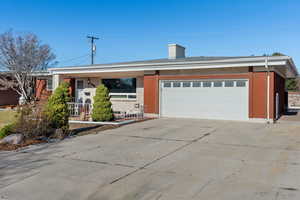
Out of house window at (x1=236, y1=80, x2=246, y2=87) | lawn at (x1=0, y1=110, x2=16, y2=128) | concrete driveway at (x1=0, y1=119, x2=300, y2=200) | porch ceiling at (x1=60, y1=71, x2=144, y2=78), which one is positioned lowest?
concrete driveway at (x1=0, y1=119, x2=300, y2=200)

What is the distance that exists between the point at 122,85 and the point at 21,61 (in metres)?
8.89

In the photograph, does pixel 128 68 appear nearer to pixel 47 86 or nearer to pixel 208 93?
pixel 208 93

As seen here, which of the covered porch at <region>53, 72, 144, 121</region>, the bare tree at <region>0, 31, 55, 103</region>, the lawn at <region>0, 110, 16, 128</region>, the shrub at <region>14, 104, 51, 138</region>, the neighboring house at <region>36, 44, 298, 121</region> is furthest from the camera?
the bare tree at <region>0, 31, 55, 103</region>

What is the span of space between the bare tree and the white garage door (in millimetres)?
12023

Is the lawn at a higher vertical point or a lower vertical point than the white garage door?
lower

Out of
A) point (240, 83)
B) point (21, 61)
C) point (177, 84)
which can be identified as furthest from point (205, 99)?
point (21, 61)

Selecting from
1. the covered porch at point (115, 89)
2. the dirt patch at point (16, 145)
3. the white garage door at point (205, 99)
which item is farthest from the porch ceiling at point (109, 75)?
the dirt patch at point (16, 145)

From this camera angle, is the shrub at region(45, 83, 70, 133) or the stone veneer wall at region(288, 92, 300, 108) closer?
the shrub at region(45, 83, 70, 133)

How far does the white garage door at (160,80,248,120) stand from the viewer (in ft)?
40.7

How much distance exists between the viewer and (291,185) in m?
3.99

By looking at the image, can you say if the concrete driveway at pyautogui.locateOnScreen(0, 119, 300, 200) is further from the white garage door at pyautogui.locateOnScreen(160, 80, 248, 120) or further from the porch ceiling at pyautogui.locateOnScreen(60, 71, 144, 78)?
the porch ceiling at pyautogui.locateOnScreen(60, 71, 144, 78)

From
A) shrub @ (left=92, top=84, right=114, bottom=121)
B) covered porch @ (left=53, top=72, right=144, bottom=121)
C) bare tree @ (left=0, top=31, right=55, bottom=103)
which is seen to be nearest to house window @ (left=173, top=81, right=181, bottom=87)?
covered porch @ (left=53, top=72, right=144, bottom=121)

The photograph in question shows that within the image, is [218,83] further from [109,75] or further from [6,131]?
[6,131]

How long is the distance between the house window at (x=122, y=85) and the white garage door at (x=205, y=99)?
11.2ft
